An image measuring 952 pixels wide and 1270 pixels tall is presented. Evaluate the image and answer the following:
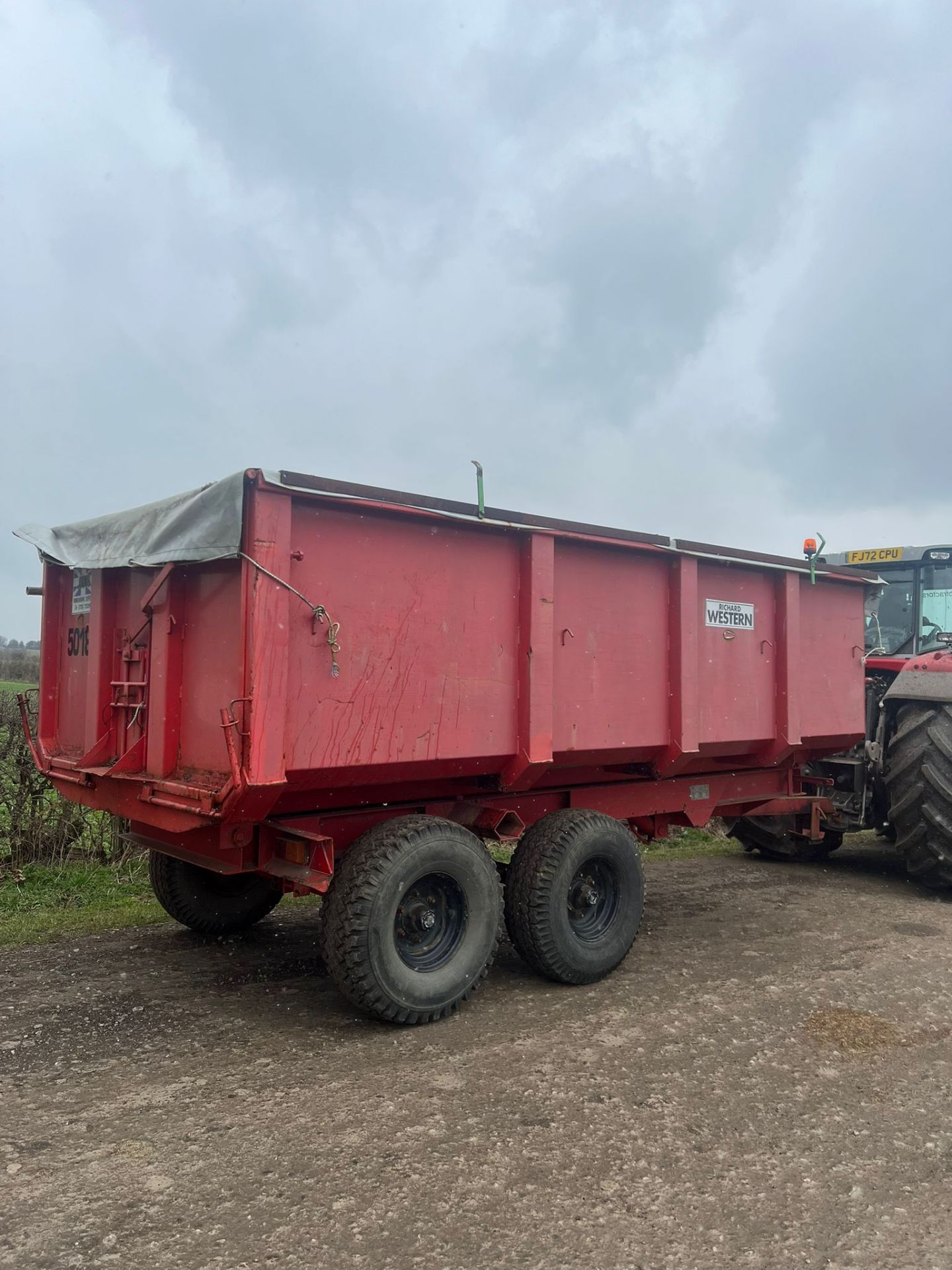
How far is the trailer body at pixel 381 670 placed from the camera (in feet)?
12.9

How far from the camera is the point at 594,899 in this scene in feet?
16.6

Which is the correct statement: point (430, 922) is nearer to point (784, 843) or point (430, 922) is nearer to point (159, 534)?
point (159, 534)

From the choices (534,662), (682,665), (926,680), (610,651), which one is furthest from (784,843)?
(534,662)

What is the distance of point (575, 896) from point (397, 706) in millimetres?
1654

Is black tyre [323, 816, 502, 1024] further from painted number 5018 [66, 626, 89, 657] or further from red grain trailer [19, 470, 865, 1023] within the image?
Result: painted number 5018 [66, 626, 89, 657]

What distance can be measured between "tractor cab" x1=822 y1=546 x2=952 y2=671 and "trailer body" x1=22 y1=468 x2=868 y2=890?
100 inches

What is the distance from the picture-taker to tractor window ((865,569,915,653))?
323 inches

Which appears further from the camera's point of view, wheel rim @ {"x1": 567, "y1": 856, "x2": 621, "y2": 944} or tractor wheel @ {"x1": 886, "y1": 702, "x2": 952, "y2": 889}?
tractor wheel @ {"x1": 886, "y1": 702, "x2": 952, "y2": 889}

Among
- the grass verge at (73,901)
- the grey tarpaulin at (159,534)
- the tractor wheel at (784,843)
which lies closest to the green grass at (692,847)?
the tractor wheel at (784,843)

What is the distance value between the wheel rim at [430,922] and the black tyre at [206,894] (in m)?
1.27

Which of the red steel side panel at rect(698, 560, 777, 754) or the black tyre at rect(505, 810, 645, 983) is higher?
the red steel side panel at rect(698, 560, 777, 754)

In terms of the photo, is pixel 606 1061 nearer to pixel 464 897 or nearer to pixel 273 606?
pixel 464 897

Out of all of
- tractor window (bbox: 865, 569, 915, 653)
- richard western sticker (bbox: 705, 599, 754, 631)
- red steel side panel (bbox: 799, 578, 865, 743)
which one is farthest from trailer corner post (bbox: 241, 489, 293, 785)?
tractor window (bbox: 865, 569, 915, 653)

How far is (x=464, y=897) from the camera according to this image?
446cm
